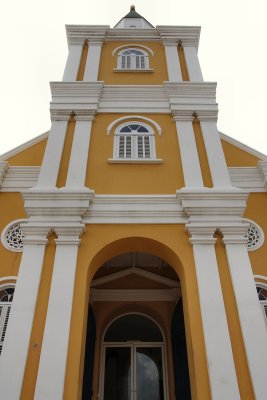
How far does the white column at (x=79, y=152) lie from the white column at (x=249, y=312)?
3.19 m

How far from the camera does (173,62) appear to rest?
416 inches

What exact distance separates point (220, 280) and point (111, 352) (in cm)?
439

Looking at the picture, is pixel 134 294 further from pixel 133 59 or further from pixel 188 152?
pixel 133 59

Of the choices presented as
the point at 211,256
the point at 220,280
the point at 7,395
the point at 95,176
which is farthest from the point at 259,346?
the point at 95,176

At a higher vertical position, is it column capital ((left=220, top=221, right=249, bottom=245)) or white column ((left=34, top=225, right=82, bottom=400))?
column capital ((left=220, top=221, right=249, bottom=245))

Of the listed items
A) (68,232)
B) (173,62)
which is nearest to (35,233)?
(68,232)

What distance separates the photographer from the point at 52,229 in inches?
258

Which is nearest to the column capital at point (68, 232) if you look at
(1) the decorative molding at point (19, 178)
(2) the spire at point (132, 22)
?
(1) the decorative molding at point (19, 178)

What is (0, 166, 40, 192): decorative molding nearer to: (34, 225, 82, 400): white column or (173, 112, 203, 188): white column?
(34, 225, 82, 400): white column

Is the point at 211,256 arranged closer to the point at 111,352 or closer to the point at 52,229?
the point at 52,229

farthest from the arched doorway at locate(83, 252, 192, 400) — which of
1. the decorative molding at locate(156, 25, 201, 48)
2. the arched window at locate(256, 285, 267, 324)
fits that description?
the decorative molding at locate(156, 25, 201, 48)

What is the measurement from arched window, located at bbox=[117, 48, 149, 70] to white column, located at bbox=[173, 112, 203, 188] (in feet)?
10.1

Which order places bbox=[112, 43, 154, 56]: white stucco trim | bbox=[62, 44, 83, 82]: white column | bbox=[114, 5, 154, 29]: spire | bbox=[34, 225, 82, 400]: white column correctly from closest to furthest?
bbox=[34, 225, 82, 400]: white column → bbox=[62, 44, 83, 82]: white column → bbox=[112, 43, 154, 56]: white stucco trim → bbox=[114, 5, 154, 29]: spire

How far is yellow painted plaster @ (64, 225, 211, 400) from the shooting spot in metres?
5.16
